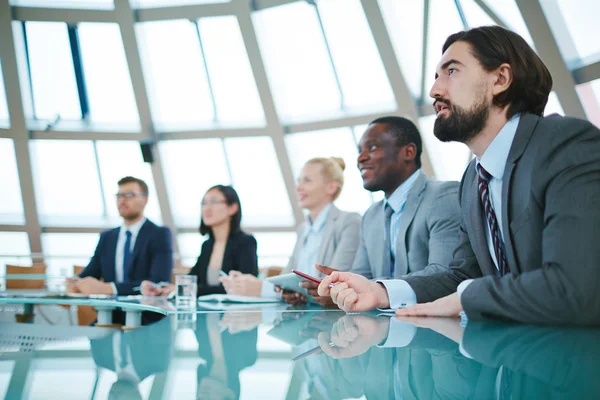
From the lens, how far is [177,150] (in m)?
10.9

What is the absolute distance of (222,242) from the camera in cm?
388

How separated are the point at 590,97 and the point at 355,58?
3692 millimetres

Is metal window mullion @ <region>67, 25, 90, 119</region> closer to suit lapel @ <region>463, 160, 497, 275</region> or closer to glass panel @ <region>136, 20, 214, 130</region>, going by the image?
glass panel @ <region>136, 20, 214, 130</region>

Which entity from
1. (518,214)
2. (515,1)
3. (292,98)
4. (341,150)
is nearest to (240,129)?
(292,98)

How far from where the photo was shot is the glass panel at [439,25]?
Result: 7.99 meters

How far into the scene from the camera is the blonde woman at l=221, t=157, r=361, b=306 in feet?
9.02

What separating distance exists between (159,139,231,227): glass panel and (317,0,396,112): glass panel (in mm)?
2737

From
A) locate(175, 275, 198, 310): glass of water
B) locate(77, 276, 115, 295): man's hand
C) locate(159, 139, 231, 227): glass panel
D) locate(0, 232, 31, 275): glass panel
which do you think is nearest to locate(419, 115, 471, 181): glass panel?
locate(159, 139, 231, 227): glass panel

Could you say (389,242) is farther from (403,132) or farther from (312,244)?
(312,244)

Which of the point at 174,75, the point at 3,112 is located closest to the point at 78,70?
the point at 3,112

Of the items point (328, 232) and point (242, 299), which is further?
point (328, 232)

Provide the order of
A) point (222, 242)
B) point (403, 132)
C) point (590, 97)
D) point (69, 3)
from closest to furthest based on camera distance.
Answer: point (403, 132) < point (222, 242) < point (590, 97) < point (69, 3)

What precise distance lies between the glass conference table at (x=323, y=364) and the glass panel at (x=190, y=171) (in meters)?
9.65

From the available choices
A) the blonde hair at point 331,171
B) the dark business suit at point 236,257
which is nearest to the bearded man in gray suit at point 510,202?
the blonde hair at point 331,171
